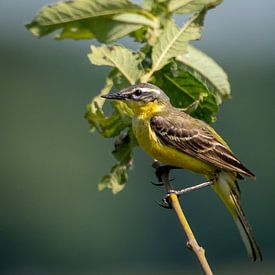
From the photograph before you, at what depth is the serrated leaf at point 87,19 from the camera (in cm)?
445

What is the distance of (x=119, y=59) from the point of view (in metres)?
4.67

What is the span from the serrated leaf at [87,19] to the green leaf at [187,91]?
9.1 inches

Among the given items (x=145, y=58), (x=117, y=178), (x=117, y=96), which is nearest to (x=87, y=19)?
(x=145, y=58)

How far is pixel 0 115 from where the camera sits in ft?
123

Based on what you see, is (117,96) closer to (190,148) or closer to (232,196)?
(190,148)

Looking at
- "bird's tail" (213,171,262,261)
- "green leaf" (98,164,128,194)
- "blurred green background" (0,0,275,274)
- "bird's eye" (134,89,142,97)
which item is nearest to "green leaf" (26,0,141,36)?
"bird's eye" (134,89,142,97)

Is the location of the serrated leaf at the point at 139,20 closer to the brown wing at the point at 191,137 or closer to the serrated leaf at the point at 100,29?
the serrated leaf at the point at 100,29

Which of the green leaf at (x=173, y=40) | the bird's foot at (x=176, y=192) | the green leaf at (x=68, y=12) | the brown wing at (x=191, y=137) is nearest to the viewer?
the green leaf at (x=68, y=12)

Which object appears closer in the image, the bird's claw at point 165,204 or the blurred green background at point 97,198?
the bird's claw at point 165,204

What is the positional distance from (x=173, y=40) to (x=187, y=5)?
0.62 feet

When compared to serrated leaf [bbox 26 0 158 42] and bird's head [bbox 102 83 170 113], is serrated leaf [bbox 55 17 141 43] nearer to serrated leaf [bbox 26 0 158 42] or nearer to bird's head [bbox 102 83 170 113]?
serrated leaf [bbox 26 0 158 42]

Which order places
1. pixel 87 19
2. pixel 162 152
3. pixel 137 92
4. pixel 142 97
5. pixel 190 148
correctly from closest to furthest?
pixel 87 19, pixel 137 92, pixel 142 97, pixel 162 152, pixel 190 148

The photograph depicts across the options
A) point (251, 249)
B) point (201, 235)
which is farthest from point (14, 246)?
point (251, 249)

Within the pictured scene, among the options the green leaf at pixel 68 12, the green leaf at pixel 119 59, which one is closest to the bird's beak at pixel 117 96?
the green leaf at pixel 119 59
